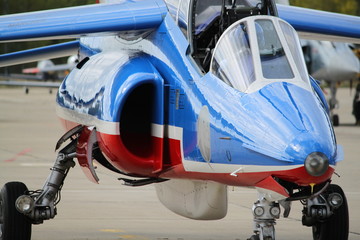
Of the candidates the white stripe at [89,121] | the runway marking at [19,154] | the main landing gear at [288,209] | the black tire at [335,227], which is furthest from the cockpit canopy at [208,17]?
the runway marking at [19,154]

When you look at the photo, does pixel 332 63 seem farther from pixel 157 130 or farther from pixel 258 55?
pixel 258 55

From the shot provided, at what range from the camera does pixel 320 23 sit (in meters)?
10.2

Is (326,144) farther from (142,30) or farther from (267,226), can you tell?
(142,30)

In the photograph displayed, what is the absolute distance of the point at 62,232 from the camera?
10742 millimetres

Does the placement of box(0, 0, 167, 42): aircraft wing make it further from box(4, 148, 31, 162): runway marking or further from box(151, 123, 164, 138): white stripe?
box(4, 148, 31, 162): runway marking

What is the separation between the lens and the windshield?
24.0ft

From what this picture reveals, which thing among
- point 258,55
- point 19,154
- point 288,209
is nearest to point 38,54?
point 258,55

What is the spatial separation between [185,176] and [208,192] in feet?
0.91

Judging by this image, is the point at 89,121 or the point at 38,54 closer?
the point at 89,121

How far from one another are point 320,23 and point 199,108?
9.19 feet

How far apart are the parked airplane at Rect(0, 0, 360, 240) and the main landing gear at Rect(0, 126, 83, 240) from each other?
12 mm

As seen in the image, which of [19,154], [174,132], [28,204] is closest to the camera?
[174,132]

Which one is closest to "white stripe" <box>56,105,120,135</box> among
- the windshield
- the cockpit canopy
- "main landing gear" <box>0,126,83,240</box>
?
"main landing gear" <box>0,126,83,240</box>

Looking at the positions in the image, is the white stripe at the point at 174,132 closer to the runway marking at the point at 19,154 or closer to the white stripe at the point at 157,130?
the white stripe at the point at 157,130
